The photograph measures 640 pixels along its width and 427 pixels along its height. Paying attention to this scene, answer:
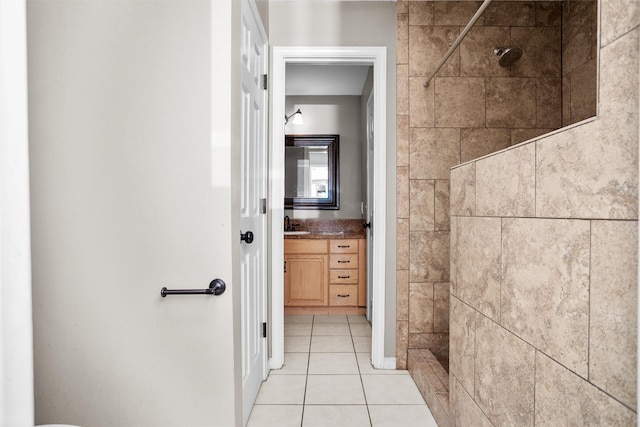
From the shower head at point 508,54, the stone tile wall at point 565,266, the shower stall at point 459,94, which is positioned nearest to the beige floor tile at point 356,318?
the shower stall at point 459,94

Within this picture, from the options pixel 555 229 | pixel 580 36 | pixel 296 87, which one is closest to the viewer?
pixel 555 229

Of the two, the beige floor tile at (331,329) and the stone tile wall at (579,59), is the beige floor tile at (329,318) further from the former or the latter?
the stone tile wall at (579,59)

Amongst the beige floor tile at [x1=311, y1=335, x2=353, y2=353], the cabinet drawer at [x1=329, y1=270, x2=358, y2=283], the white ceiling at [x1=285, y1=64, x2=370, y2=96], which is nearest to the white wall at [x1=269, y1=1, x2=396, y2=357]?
the white ceiling at [x1=285, y1=64, x2=370, y2=96]

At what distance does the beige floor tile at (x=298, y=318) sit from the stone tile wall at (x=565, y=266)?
243 cm

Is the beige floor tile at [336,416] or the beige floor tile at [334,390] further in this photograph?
the beige floor tile at [334,390]

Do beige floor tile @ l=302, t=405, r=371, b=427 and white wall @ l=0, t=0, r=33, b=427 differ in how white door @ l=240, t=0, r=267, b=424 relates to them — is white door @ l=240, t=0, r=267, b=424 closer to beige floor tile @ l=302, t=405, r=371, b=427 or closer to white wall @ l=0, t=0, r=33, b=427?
beige floor tile @ l=302, t=405, r=371, b=427

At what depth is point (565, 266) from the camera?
906mm

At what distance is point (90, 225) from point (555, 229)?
1.40m

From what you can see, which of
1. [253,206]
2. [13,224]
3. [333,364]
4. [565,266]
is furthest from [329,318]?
[13,224]

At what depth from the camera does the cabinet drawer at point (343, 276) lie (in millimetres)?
3885

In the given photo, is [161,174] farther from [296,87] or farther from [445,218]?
[296,87]

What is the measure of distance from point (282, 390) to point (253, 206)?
44.6 inches

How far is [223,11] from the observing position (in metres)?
1.25

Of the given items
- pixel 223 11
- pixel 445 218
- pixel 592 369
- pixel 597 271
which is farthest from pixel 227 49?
pixel 445 218
